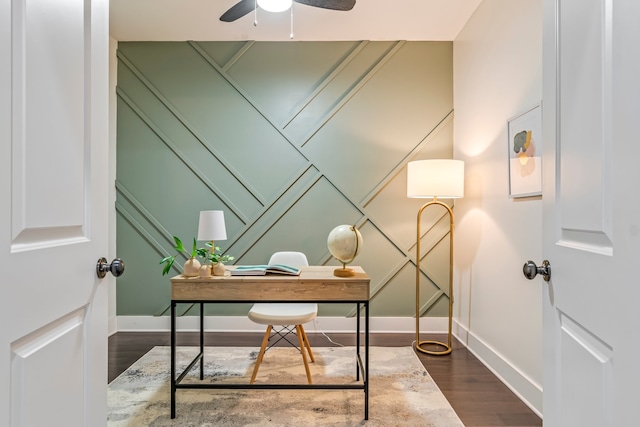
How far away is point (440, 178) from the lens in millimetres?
2768

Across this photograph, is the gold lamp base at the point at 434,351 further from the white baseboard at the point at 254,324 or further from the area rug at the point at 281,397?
the white baseboard at the point at 254,324

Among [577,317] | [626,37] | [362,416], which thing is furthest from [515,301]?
[626,37]

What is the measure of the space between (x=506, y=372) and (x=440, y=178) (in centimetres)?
142

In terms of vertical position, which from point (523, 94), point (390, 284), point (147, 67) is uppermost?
point (147, 67)

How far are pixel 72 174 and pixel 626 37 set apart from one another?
1259 millimetres

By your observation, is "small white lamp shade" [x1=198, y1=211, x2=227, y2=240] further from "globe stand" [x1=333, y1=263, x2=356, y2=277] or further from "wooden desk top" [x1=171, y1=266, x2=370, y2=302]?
"globe stand" [x1=333, y1=263, x2=356, y2=277]

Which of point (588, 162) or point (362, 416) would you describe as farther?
point (362, 416)

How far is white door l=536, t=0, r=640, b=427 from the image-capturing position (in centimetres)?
66

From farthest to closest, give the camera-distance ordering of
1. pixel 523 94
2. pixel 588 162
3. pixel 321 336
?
pixel 321 336 → pixel 523 94 → pixel 588 162

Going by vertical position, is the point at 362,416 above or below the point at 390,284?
below

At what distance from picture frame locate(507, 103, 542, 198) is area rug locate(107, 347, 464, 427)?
1371 mm

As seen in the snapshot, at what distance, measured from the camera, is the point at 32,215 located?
2.43ft

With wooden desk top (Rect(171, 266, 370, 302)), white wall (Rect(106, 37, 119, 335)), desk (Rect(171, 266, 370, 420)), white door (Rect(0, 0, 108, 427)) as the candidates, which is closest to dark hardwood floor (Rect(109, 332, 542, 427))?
white wall (Rect(106, 37, 119, 335))

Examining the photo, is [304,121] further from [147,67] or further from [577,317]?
[577,317]
